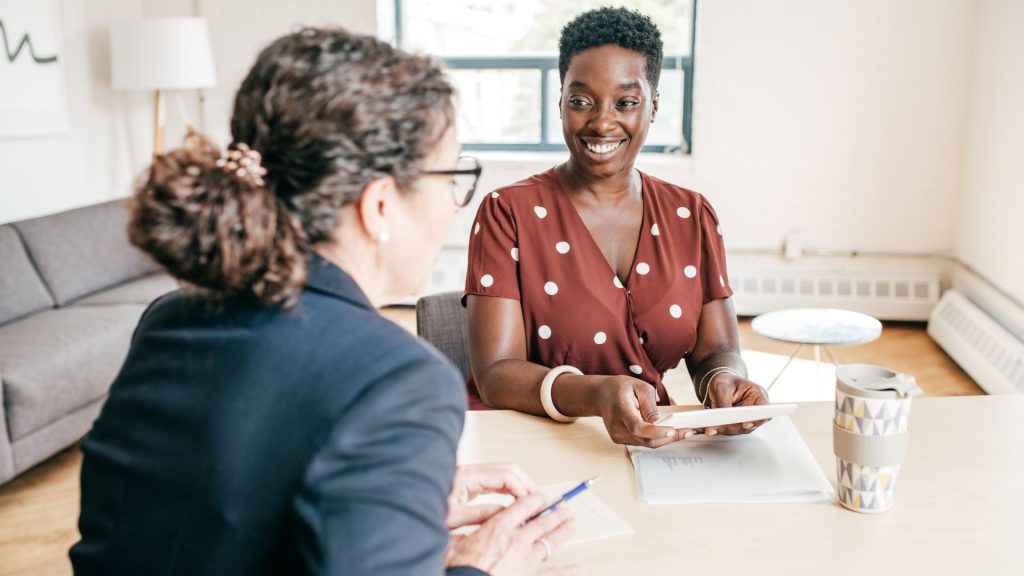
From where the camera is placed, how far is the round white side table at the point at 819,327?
10.5 feet

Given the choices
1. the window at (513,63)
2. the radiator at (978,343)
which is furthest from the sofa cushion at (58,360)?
the radiator at (978,343)

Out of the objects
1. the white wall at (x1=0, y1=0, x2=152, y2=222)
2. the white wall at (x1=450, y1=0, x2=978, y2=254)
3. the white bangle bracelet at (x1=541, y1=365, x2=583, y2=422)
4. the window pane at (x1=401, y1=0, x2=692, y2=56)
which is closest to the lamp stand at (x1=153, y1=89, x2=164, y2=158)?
the white wall at (x1=0, y1=0, x2=152, y2=222)

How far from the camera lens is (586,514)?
1252 millimetres

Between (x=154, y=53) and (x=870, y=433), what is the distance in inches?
170

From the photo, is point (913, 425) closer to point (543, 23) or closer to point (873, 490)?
point (873, 490)

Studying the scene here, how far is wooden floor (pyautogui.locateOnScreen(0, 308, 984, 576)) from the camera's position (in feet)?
8.43

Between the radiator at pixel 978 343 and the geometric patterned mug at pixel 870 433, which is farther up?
the geometric patterned mug at pixel 870 433

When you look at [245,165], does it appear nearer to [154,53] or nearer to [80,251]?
[80,251]

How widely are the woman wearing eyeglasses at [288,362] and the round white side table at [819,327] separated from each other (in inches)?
99.6

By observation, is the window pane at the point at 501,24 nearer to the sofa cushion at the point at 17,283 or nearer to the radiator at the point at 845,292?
the radiator at the point at 845,292

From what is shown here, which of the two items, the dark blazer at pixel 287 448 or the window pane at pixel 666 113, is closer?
the dark blazer at pixel 287 448

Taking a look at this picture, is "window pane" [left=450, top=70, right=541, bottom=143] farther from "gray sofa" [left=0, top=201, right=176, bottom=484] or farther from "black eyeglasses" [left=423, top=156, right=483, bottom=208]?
"black eyeglasses" [left=423, top=156, right=483, bottom=208]

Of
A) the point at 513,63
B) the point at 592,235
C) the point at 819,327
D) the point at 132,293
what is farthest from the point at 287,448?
the point at 513,63

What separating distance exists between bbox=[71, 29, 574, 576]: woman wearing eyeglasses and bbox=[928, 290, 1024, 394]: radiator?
3.38 meters
